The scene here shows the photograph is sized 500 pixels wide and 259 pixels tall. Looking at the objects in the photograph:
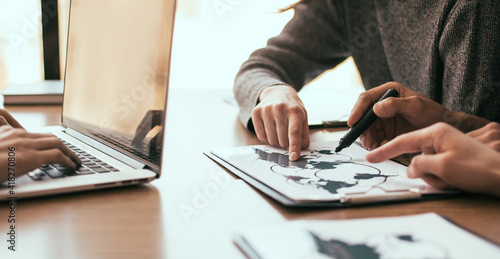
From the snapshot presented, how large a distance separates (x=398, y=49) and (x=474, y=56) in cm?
22

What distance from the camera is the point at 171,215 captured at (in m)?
0.49

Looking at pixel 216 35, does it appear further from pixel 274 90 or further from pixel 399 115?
pixel 399 115

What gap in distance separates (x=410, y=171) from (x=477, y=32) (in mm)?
454

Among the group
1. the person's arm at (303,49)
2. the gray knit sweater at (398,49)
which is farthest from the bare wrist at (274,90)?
the person's arm at (303,49)

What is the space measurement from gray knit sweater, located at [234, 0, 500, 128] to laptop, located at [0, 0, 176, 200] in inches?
11.7

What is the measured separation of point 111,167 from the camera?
1.98 ft

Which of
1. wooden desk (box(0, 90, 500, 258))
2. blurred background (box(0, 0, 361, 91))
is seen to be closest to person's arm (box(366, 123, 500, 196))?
wooden desk (box(0, 90, 500, 258))

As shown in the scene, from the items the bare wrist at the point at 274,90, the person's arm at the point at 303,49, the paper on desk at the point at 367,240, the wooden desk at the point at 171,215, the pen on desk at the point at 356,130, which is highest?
the person's arm at the point at 303,49

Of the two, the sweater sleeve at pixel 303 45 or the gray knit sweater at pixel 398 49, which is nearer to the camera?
the gray knit sweater at pixel 398 49

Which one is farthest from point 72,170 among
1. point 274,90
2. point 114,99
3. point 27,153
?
point 274,90

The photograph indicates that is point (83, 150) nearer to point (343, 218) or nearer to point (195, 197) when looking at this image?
point (195, 197)

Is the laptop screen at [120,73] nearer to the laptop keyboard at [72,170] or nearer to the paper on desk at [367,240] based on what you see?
the laptop keyboard at [72,170]

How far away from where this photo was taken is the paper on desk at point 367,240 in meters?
0.38

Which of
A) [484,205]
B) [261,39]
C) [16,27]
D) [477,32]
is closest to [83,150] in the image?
[484,205]
